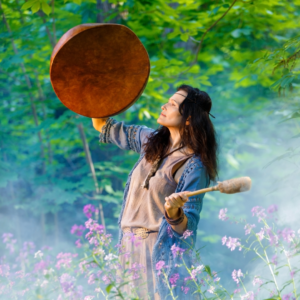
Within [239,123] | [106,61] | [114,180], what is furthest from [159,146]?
[239,123]

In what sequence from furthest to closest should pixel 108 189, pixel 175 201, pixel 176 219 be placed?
1. pixel 108 189
2. pixel 176 219
3. pixel 175 201

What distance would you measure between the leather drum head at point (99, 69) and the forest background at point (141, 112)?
1.43 m

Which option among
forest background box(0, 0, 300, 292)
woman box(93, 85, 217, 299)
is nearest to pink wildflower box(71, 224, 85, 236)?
woman box(93, 85, 217, 299)

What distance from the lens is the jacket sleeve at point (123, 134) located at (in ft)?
6.33

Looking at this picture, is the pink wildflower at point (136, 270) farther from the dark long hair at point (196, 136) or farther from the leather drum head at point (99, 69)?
the leather drum head at point (99, 69)

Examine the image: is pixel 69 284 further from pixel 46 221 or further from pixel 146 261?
pixel 46 221

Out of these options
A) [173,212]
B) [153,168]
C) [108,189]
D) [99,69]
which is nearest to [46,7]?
[99,69]

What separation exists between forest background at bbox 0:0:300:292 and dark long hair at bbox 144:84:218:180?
1.39m

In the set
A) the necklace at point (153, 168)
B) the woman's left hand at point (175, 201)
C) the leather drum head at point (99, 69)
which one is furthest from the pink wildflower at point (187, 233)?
the leather drum head at point (99, 69)

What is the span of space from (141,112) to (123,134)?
2.14 meters

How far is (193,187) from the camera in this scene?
1.60 metres

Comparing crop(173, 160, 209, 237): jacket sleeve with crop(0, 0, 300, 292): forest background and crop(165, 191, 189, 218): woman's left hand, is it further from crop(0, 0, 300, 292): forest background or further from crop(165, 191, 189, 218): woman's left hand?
crop(0, 0, 300, 292): forest background

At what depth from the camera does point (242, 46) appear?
4742 mm

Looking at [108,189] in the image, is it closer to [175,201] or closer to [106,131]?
[106,131]
